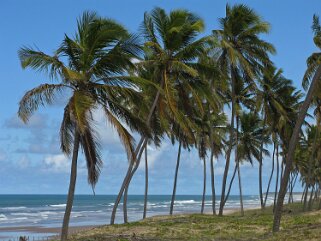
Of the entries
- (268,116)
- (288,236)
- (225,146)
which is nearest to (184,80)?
(288,236)

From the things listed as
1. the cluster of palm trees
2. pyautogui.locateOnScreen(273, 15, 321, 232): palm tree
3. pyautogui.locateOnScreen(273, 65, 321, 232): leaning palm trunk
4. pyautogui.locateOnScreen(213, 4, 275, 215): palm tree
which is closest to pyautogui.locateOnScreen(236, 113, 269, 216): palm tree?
the cluster of palm trees

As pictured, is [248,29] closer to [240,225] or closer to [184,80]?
[184,80]

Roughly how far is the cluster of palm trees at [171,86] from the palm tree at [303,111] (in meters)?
Result: 0.04

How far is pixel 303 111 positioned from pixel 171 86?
8.07 metres

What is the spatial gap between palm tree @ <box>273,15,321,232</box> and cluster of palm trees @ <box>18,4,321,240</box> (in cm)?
4

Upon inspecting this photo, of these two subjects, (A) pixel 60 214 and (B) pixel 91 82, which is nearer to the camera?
(B) pixel 91 82

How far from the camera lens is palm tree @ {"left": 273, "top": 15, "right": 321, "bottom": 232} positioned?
17047 mm

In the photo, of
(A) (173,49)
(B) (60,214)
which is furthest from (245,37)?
(B) (60,214)

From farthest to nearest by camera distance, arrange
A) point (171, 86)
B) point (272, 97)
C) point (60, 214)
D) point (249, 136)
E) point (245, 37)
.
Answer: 1. point (60, 214)
2. point (249, 136)
3. point (272, 97)
4. point (245, 37)
5. point (171, 86)

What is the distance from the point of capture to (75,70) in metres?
16.2

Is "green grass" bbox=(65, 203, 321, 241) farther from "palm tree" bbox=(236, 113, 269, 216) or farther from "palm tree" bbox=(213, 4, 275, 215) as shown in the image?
"palm tree" bbox=(236, 113, 269, 216)

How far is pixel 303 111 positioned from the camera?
56.1 feet

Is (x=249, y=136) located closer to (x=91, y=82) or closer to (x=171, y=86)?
(x=171, y=86)

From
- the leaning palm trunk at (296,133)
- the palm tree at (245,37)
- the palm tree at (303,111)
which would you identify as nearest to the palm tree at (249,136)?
the palm tree at (245,37)
